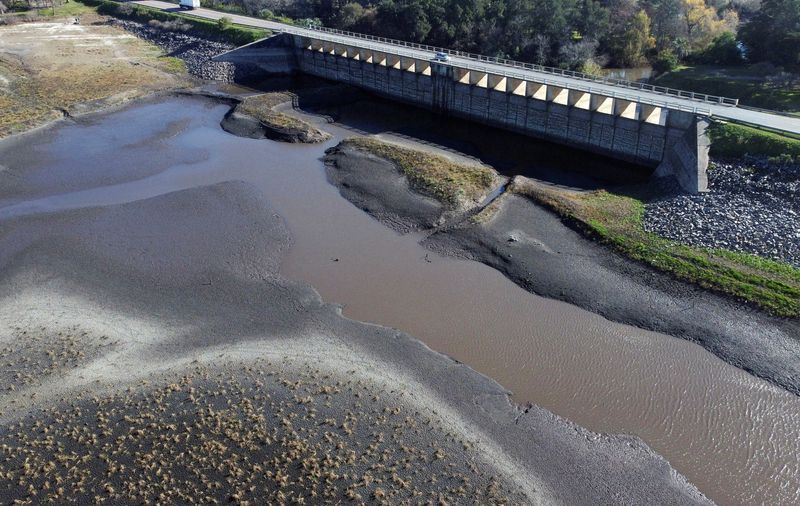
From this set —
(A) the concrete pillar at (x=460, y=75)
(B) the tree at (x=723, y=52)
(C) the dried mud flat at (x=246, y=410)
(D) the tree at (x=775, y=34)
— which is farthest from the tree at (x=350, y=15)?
(C) the dried mud flat at (x=246, y=410)

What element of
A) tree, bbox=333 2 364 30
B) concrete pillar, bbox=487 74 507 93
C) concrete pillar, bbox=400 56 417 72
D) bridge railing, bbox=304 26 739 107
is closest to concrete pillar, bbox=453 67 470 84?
concrete pillar, bbox=487 74 507 93

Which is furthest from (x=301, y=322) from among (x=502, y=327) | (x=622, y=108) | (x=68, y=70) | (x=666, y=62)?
(x=68, y=70)

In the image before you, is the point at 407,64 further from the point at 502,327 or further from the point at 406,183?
the point at 502,327

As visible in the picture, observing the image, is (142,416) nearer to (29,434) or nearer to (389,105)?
(29,434)

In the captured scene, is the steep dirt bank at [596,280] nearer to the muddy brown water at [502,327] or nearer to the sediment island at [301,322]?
the sediment island at [301,322]

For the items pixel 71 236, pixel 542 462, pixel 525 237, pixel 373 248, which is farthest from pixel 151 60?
pixel 542 462

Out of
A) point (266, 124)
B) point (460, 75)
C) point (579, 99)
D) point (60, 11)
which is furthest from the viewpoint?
point (60, 11)

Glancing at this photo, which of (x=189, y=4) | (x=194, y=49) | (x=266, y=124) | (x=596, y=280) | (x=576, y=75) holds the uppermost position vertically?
(x=189, y=4)
